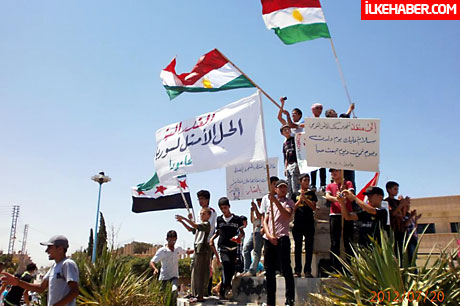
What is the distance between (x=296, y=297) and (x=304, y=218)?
1282mm

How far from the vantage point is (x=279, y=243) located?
232 inches

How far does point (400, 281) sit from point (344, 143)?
2.68 m

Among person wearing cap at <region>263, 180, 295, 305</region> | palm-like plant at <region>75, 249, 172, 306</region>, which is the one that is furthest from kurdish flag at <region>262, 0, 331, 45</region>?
palm-like plant at <region>75, 249, 172, 306</region>

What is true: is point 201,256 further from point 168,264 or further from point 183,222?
point 168,264

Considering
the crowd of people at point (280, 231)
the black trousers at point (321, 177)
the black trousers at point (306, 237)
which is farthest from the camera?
the black trousers at point (321, 177)

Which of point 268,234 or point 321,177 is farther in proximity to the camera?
point 321,177

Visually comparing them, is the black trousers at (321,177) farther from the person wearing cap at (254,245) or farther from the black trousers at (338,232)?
the black trousers at (338,232)

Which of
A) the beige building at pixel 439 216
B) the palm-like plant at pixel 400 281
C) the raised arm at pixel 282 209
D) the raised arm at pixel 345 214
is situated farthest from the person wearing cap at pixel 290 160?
the beige building at pixel 439 216

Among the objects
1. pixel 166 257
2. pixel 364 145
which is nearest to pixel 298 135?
pixel 364 145

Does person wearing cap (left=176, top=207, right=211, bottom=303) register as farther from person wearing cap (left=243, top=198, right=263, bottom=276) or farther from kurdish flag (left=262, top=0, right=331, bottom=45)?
kurdish flag (left=262, top=0, right=331, bottom=45)

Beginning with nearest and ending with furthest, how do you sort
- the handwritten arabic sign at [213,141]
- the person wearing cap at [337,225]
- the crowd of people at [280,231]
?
1. the crowd of people at [280,231]
2. the person wearing cap at [337,225]
3. the handwritten arabic sign at [213,141]

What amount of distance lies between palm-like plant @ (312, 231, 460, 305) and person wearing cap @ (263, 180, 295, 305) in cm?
112

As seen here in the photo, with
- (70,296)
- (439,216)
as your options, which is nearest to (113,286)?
(70,296)

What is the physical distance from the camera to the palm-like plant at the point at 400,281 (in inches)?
154
